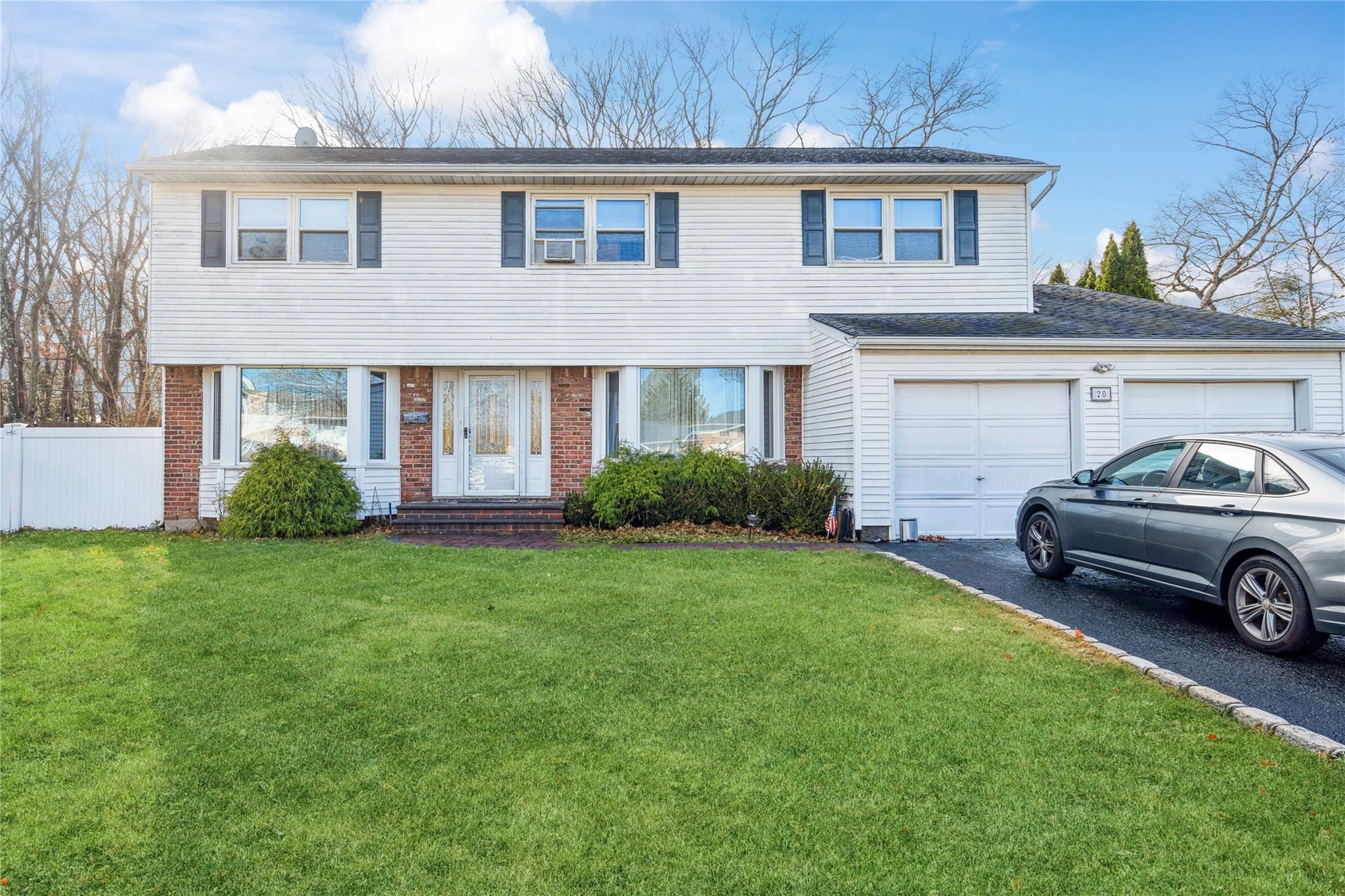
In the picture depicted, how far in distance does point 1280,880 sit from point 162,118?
28.2 metres

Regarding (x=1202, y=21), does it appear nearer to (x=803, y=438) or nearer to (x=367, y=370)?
(x=803, y=438)

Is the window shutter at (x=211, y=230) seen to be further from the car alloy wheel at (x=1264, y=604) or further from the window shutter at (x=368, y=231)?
the car alloy wheel at (x=1264, y=604)

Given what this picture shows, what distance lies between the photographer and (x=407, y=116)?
77.0ft

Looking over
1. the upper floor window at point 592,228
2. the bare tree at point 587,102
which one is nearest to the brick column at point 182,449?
the upper floor window at point 592,228

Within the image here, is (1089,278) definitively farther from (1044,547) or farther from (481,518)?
(481,518)

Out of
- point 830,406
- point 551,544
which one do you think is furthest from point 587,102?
point 551,544

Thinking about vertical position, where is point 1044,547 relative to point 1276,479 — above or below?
below

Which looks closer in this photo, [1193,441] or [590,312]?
[1193,441]

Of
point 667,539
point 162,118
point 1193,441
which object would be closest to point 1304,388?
point 1193,441

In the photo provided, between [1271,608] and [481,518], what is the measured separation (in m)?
9.62

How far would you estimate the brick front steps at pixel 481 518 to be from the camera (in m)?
11.2

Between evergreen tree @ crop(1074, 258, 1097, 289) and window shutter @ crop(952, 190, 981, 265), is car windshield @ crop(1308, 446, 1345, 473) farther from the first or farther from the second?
evergreen tree @ crop(1074, 258, 1097, 289)

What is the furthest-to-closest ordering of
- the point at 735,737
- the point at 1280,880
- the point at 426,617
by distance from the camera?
the point at 426,617
the point at 735,737
the point at 1280,880

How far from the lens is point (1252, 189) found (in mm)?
22562
